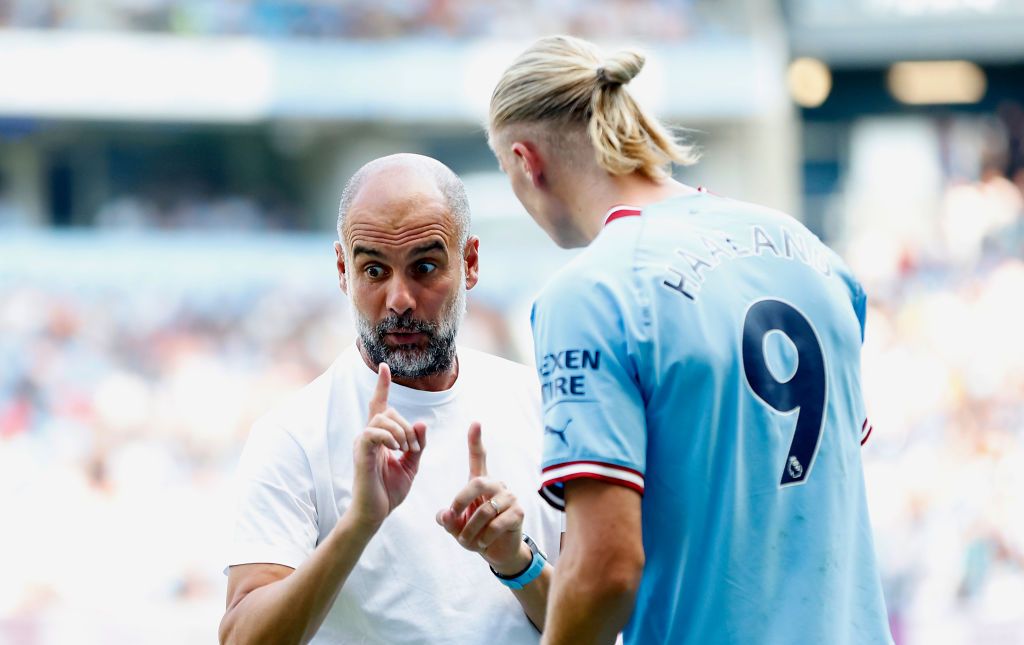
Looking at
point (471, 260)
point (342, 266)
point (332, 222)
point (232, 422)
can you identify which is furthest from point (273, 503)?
point (332, 222)

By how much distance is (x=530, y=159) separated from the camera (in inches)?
106

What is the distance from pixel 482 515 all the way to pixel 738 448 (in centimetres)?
52

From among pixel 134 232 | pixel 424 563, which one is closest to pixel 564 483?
pixel 424 563

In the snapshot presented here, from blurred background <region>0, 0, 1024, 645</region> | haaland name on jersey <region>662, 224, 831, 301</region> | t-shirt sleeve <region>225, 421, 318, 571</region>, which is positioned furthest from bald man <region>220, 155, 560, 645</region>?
blurred background <region>0, 0, 1024, 645</region>

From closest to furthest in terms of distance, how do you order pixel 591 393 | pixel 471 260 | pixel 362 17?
pixel 591 393, pixel 471 260, pixel 362 17

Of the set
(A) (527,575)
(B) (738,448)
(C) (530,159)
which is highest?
(C) (530,159)

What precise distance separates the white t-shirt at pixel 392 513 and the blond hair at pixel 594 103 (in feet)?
2.41

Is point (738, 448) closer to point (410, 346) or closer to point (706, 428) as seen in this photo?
point (706, 428)

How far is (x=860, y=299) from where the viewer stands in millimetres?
2754

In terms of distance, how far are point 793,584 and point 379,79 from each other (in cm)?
1710

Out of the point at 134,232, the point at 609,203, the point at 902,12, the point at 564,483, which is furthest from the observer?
the point at 902,12

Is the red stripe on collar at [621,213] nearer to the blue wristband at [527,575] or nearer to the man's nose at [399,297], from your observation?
the man's nose at [399,297]

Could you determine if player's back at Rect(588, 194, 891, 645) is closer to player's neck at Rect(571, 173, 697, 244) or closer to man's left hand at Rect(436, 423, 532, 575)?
player's neck at Rect(571, 173, 697, 244)

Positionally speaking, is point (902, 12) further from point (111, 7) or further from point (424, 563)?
point (424, 563)
